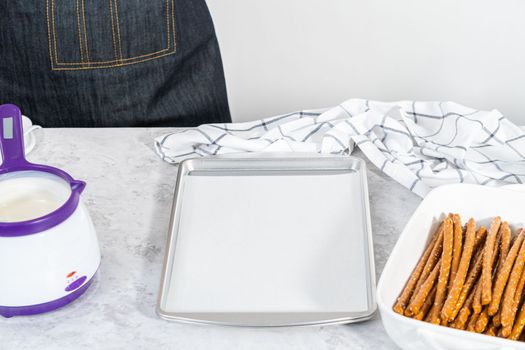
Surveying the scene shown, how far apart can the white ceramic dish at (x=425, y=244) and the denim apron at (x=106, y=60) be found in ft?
2.12

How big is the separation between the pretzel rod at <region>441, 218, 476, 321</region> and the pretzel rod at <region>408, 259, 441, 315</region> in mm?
23

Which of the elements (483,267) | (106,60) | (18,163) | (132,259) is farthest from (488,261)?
(106,60)

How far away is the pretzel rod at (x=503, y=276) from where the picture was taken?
2.56 ft

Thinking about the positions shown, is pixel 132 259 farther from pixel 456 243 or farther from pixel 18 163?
pixel 456 243

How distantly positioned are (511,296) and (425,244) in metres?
0.13

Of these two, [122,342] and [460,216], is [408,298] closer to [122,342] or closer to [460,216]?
[460,216]

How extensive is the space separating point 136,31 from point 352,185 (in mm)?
530

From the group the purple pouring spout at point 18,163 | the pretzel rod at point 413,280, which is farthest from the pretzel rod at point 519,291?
the purple pouring spout at point 18,163

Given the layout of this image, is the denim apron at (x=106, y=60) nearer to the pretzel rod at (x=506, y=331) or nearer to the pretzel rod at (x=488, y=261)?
the pretzel rod at (x=488, y=261)

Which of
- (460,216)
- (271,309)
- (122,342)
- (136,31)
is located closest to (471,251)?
(460,216)

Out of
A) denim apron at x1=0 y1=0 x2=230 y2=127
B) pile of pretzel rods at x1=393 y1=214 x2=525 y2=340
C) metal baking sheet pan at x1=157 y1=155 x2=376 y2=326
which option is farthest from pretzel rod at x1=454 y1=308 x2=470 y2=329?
denim apron at x1=0 y1=0 x2=230 y2=127

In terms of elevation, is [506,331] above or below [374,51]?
above

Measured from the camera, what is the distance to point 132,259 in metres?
0.97

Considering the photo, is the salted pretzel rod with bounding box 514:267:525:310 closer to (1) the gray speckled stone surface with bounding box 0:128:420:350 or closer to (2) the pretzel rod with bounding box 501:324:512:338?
(2) the pretzel rod with bounding box 501:324:512:338
